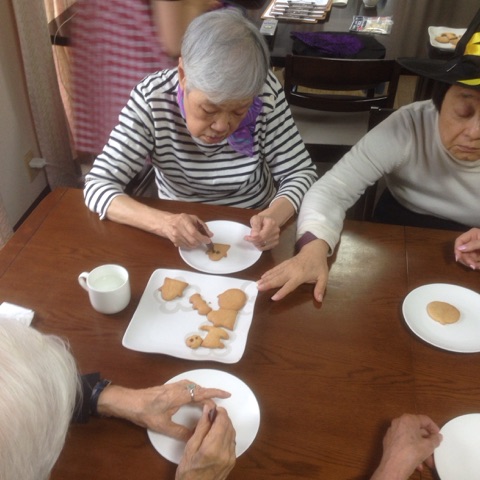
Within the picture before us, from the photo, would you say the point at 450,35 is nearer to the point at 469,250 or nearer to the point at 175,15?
the point at 175,15

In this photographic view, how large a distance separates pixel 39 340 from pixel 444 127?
Answer: 1.25 meters

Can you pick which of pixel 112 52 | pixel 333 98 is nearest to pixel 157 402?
pixel 112 52

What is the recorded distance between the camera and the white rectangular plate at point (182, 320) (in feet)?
3.59

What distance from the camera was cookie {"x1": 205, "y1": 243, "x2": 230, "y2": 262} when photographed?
4.44 feet

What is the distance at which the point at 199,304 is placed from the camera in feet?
3.93

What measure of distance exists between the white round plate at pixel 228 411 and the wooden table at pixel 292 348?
2 centimetres

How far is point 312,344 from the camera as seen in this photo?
1.12 metres

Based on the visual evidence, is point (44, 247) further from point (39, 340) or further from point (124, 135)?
point (39, 340)

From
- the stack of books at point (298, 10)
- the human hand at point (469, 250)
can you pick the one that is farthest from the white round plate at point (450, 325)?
the stack of books at point (298, 10)

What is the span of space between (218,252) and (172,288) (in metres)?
0.20

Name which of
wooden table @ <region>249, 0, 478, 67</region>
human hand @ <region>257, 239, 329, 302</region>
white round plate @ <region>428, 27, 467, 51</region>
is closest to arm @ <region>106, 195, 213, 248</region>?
human hand @ <region>257, 239, 329, 302</region>

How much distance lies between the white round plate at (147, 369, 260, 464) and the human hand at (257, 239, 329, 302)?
271 mm

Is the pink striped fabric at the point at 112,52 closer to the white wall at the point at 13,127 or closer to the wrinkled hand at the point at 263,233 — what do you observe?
the white wall at the point at 13,127

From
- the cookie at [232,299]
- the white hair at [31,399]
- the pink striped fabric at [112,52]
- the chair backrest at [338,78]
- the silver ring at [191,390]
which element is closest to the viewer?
the white hair at [31,399]
